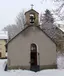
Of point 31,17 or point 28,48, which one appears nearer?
point 28,48

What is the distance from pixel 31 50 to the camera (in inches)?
852

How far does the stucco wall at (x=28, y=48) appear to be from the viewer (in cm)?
2072

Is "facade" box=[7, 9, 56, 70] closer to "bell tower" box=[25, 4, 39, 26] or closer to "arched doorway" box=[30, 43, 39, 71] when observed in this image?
Answer: "arched doorway" box=[30, 43, 39, 71]

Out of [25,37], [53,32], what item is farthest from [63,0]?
[53,32]

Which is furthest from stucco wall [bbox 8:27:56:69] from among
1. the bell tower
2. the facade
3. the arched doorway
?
the bell tower

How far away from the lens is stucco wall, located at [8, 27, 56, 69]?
2072 cm

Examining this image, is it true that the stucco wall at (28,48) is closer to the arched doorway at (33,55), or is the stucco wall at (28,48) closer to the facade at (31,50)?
the facade at (31,50)

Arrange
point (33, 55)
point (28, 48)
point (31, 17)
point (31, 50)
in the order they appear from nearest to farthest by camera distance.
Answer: point (28, 48), point (31, 50), point (33, 55), point (31, 17)

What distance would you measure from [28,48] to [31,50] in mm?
780

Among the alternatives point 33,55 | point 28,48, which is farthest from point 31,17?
point 33,55

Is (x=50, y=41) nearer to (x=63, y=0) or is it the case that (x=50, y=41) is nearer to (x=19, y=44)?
(x=19, y=44)

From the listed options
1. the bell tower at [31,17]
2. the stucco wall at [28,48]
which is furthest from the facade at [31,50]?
the bell tower at [31,17]

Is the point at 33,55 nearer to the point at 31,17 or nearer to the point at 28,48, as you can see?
the point at 28,48

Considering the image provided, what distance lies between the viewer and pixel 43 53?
21.2 m
